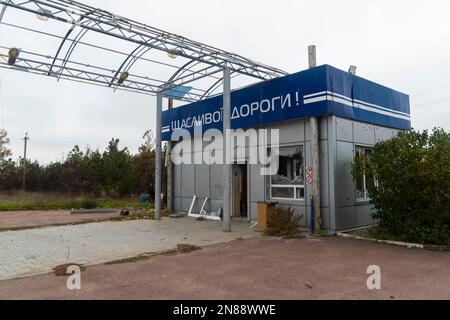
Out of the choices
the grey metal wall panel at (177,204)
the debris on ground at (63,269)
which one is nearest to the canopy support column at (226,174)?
the debris on ground at (63,269)

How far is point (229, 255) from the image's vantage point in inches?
281

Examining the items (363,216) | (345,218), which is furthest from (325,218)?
(363,216)

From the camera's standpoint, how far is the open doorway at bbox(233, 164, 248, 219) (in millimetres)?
13829

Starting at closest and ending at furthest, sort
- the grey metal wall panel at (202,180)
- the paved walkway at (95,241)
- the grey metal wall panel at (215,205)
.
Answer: the paved walkway at (95,241) → the grey metal wall panel at (215,205) → the grey metal wall panel at (202,180)

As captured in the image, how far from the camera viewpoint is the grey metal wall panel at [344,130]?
32.6 feet

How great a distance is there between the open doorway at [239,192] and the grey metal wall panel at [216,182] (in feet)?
1.93

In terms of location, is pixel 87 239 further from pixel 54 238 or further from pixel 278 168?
pixel 278 168

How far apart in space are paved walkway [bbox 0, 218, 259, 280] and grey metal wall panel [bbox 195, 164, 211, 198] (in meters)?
2.18

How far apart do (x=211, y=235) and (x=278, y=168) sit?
11.0ft

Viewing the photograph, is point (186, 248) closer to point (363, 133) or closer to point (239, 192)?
point (239, 192)

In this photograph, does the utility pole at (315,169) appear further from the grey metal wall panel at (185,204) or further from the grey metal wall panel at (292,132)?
the grey metal wall panel at (185,204)

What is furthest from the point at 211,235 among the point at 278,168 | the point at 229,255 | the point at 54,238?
the point at 54,238

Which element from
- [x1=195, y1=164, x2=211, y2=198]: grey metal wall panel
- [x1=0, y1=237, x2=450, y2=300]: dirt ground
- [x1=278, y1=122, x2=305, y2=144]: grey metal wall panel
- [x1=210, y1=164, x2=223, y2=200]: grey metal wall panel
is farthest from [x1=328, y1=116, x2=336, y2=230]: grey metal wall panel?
[x1=195, y1=164, x2=211, y2=198]: grey metal wall panel

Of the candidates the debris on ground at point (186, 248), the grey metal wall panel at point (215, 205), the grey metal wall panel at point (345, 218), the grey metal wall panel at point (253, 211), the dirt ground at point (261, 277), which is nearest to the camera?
the dirt ground at point (261, 277)
